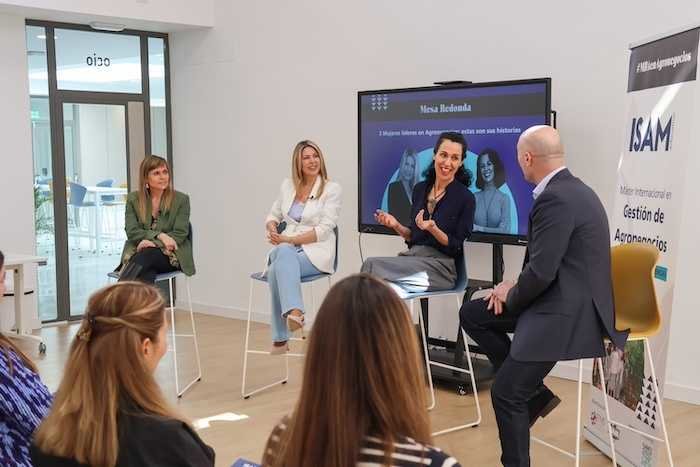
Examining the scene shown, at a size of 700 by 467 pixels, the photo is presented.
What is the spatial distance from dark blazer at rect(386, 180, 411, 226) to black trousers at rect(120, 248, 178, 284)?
1487mm

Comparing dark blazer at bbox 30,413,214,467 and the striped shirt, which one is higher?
the striped shirt

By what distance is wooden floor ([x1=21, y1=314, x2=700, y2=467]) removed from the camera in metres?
4.36

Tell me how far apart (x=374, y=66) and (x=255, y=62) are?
4.51ft

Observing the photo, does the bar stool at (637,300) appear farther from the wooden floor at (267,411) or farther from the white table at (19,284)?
the white table at (19,284)

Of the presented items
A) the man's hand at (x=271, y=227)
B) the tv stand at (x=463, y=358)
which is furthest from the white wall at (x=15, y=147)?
the tv stand at (x=463, y=358)

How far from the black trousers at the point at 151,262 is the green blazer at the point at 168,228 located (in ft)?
0.21

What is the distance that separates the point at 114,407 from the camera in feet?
6.24

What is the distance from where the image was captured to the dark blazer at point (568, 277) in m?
3.46

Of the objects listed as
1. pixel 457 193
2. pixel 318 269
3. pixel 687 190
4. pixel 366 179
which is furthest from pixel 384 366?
pixel 366 179

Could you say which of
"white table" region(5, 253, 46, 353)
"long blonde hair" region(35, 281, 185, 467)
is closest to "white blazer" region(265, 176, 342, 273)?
"white table" region(5, 253, 46, 353)

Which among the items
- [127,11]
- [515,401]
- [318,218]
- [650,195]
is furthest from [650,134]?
[127,11]

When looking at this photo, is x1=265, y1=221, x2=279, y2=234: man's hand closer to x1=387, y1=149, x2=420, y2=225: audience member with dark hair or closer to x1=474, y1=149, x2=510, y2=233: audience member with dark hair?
x1=387, y1=149, x2=420, y2=225: audience member with dark hair

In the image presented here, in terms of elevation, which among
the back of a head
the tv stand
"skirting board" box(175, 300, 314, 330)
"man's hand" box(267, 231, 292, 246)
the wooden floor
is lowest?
the wooden floor

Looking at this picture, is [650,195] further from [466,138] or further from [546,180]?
[466,138]
